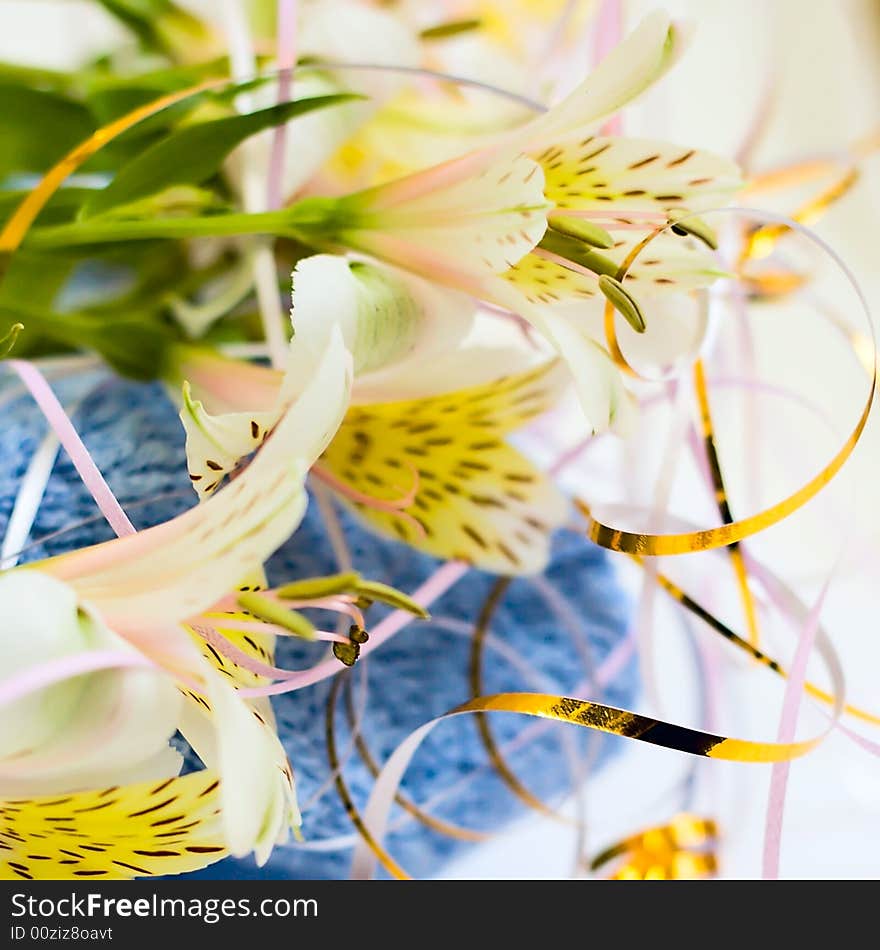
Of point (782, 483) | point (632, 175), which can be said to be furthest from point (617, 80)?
point (782, 483)

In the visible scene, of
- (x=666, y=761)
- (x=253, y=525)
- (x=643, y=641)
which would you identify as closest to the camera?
(x=253, y=525)

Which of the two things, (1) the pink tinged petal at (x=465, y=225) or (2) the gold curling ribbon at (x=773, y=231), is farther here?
(2) the gold curling ribbon at (x=773, y=231)

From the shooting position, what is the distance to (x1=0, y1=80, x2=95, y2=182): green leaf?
28cm

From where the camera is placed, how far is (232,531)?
0.14 m

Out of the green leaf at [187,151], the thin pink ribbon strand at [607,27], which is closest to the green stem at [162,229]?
the green leaf at [187,151]

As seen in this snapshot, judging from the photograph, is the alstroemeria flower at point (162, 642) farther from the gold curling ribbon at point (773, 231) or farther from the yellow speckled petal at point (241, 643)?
the gold curling ribbon at point (773, 231)

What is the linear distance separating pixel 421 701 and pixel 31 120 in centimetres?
20

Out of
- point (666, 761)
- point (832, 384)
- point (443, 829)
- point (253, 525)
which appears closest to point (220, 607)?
point (253, 525)

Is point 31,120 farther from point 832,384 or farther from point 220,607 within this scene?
point 832,384

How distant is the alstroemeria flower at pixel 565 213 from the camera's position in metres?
0.18

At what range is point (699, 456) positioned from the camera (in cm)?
26

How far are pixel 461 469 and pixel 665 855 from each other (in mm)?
119

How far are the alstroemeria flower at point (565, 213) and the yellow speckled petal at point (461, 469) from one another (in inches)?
1.4

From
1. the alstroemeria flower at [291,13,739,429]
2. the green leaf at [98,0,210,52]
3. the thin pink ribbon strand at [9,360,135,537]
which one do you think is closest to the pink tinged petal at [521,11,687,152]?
the alstroemeria flower at [291,13,739,429]
